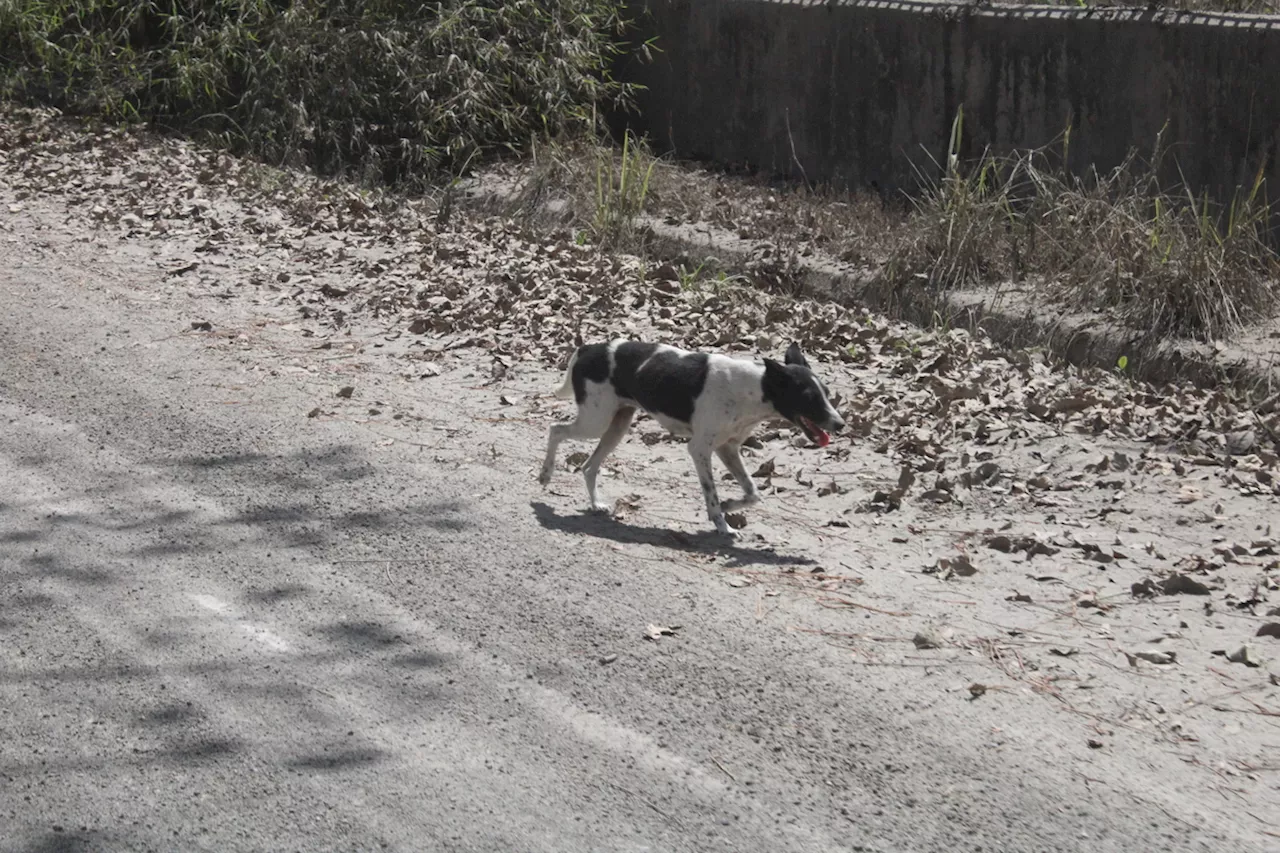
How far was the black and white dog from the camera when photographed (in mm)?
6492

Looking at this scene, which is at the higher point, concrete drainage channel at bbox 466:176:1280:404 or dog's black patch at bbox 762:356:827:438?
dog's black patch at bbox 762:356:827:438

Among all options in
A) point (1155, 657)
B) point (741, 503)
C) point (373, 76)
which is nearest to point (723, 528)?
point (741, 503)

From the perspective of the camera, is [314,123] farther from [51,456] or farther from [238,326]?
[51,456]

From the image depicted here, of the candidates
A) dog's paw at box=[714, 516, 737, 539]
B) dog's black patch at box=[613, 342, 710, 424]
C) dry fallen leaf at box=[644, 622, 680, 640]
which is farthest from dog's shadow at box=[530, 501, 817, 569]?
dry fallen leaf at box=[644, 622, 680, 640]

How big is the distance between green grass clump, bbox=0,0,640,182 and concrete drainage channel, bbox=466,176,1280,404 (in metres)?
2.64

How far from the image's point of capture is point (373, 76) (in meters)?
14.8

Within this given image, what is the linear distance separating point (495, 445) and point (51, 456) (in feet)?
7.29

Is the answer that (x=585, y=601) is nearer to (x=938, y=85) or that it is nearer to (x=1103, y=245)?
(x=1103, y=245)

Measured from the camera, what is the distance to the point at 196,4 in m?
15.5

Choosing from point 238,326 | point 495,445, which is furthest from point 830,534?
point 238,326

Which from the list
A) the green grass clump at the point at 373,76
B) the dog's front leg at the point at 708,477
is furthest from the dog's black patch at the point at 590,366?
the green grass clump at the point at 373,76

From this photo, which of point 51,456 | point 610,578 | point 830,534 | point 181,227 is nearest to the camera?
point 610,578

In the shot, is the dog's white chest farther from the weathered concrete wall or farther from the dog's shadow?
the weathered concrete wall

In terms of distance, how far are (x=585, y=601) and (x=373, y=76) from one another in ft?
33.1
